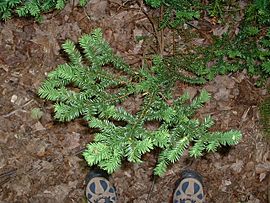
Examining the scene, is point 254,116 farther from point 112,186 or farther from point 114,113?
point 114,113

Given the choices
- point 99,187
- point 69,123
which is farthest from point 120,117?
point 99,187

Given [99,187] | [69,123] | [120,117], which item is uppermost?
[120,117]

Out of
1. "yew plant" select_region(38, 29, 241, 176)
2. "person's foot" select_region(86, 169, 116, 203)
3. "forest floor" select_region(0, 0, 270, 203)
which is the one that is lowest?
"person's foot" select_region(86, 169, 116, 203)

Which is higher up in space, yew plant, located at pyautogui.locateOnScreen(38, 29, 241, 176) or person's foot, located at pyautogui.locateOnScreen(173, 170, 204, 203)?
yew plant, located at pyautogui.locateOnScreen(38, 29, 241, 176)

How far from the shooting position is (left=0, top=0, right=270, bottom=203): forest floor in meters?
3.95

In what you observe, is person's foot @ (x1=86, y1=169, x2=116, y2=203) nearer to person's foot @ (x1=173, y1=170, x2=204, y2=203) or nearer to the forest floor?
the forest floor

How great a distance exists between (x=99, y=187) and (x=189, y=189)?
39.3 inches

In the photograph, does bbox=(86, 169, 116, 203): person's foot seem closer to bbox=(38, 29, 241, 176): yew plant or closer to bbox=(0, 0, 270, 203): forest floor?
bbox=(0, 0, 270, 203): forest floor

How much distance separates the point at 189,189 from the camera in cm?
398

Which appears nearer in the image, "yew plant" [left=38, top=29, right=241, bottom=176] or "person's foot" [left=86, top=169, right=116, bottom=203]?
"yew plant" [left=38, top=29, right=241, bottom=176]

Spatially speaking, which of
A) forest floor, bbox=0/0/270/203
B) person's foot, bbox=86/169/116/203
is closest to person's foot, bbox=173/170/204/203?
forest floor, bbox=0/0/270/203

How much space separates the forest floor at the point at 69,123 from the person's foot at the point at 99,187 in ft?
0.49

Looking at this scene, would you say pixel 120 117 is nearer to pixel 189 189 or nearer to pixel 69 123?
pixel 69 123

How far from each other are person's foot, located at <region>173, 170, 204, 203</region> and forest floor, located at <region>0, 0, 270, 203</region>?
0.11 metres
